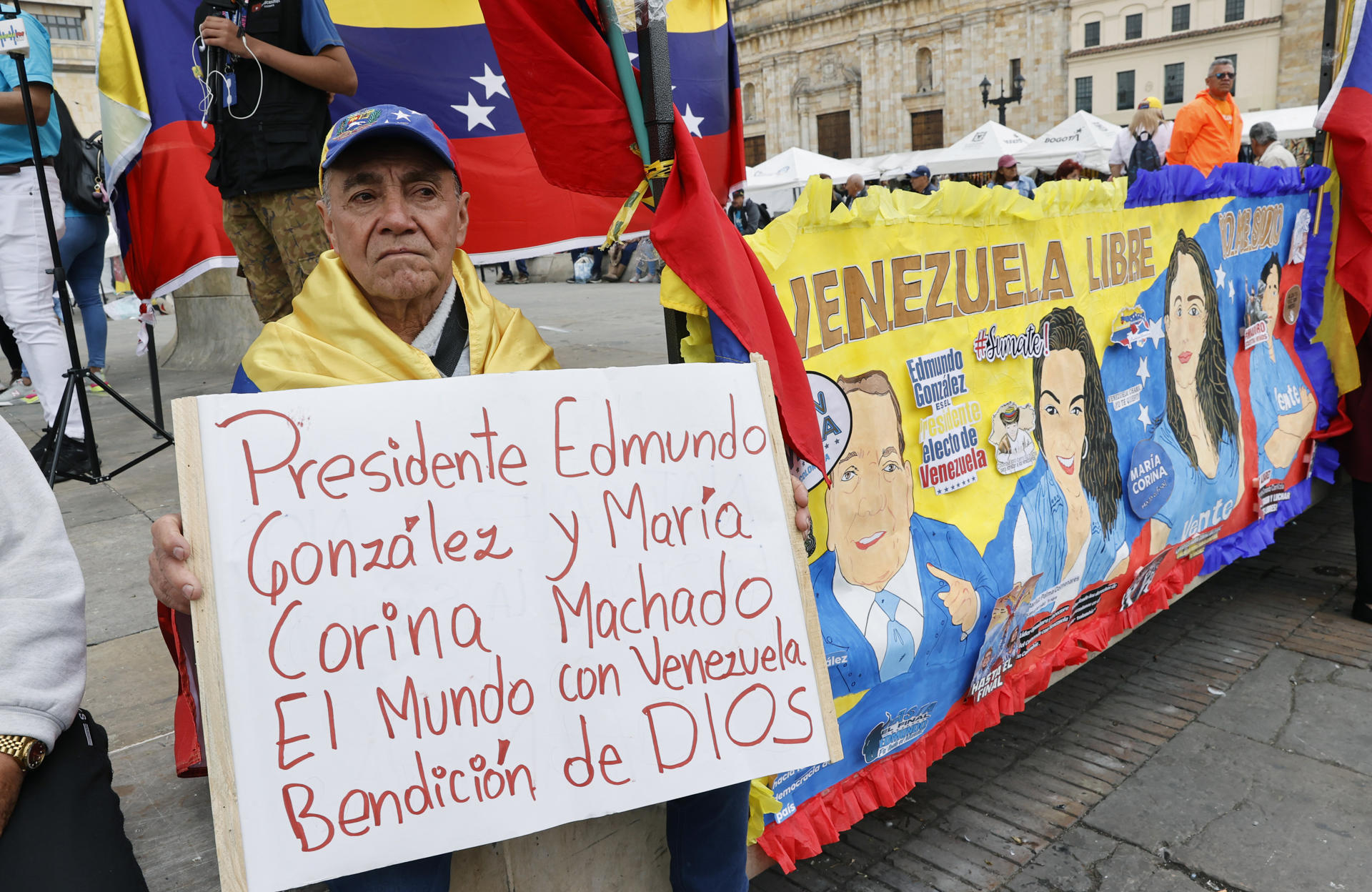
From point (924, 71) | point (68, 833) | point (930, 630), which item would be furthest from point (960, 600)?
point (924, 71)

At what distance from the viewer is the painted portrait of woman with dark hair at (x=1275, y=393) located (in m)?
3.54

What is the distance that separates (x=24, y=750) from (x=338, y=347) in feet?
2.57

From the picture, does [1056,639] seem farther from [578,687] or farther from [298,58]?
[298,58]

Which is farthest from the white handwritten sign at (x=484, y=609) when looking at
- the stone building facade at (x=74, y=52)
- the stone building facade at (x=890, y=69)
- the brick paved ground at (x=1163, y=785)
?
the stone building facade at (x=890, y=69)

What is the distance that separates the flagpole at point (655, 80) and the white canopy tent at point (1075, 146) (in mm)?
20551

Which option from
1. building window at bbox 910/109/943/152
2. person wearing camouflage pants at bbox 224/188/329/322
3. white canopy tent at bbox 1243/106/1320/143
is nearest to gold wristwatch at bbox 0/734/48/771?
person wearing camouflage pants at bbox 224/188/329/322

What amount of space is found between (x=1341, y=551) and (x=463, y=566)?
14.2 feet

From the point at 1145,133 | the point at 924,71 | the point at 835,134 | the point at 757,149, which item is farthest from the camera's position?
the point at 757,149

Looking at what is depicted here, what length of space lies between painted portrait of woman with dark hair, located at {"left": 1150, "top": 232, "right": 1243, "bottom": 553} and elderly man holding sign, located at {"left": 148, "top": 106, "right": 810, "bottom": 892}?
1896mm

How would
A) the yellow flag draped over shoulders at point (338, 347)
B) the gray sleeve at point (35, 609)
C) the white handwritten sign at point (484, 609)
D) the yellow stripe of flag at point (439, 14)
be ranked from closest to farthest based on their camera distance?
the white handwritten sign at point (484, 609) < the gray sleeve at point (35, 609) < the yellow flag draped over shoulders at point (338, 347) < the yellow stripe of flag at point (439, 14)

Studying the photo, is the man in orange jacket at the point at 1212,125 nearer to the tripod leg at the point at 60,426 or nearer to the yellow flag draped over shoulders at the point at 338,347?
the yellow flag draped over shoulders at the point at 338,347

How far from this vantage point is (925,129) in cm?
5016

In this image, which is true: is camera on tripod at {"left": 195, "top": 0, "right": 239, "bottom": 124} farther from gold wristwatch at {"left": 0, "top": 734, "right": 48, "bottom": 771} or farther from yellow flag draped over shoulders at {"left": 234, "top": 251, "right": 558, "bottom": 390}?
gold wristwatch at {"left": 0, "top": 734, "right": 48, "bottom": 771}

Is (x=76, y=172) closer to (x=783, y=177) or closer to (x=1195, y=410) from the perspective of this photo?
(x=1195, y=410)
